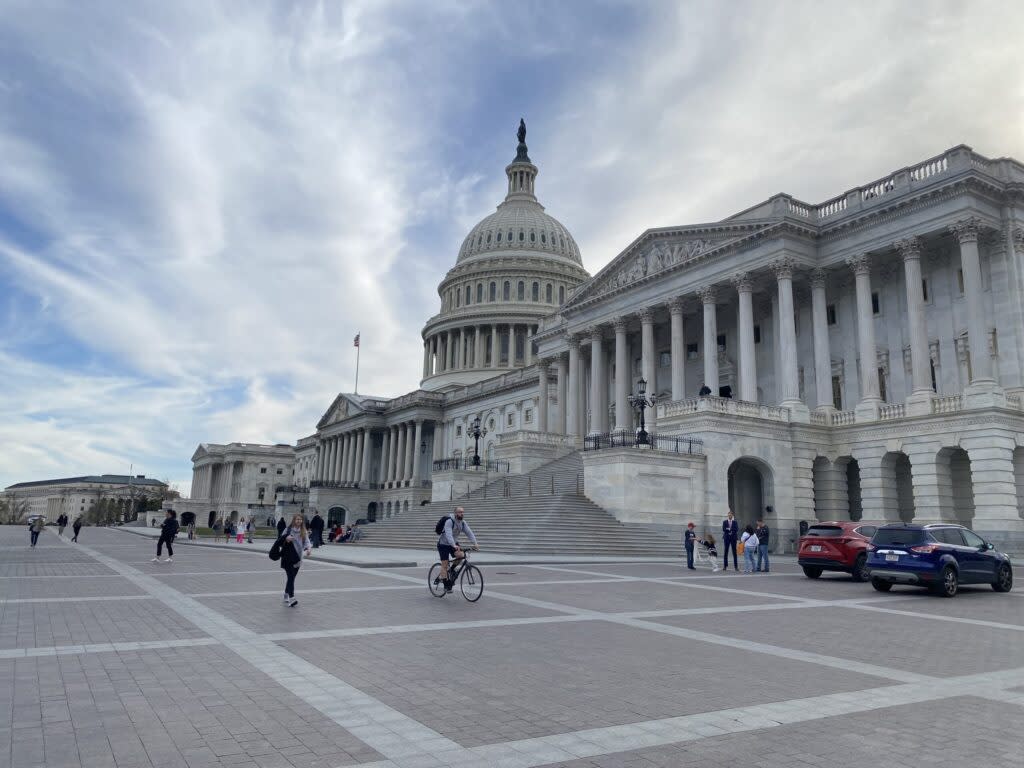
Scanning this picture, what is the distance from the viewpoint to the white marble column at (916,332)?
3691 cm

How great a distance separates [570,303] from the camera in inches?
2336

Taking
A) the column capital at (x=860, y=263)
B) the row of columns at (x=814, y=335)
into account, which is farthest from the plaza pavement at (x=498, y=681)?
the column capital at (x=860, y=263)

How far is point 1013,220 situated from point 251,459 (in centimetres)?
13140

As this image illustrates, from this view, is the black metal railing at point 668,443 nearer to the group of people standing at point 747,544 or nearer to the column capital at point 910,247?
the group of people standing at point 747,544

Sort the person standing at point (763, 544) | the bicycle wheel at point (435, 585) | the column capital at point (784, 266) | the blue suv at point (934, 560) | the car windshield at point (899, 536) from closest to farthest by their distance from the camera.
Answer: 1. the bicycle wheel at point (435, 585)
2. the blue suv at point (934, 560)
3. the car windshield at point (899, 536)
4. the person standing at point (763, 544)
5. the column capital at point (784, 266)

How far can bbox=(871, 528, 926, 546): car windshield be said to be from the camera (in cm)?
1886

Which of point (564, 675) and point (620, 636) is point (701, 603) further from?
point (564, 675)

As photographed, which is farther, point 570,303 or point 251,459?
point 251,459

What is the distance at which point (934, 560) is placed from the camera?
59.7 feet

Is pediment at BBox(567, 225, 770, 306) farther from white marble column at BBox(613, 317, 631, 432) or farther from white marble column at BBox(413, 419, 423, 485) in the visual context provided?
white marble column at BBox(413, 419, 423, 485)

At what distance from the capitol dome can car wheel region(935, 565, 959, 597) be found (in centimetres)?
9077

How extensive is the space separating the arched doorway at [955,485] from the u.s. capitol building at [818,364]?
3.8 inches

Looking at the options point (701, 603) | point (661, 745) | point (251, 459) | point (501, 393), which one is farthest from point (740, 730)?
point (251, 459)

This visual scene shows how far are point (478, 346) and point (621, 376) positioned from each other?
207 feet
